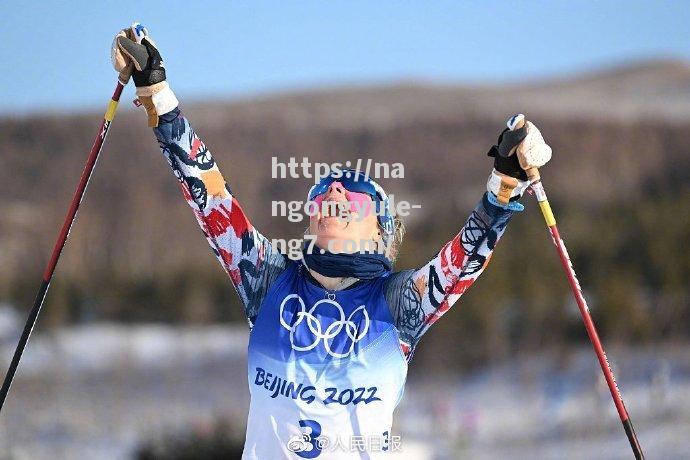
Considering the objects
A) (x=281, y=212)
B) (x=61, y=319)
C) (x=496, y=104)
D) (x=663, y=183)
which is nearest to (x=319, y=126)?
(x=496, y=104)

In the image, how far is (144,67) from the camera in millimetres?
2322

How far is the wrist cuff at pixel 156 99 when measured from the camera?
2324 mm

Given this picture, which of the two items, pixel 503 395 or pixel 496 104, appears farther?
pixel 496 104

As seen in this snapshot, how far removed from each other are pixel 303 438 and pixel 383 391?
20 cm

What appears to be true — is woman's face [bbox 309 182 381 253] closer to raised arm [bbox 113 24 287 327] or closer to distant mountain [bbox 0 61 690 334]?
raised arm [bbox 113 24 287 327]

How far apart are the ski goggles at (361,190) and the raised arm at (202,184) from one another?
176 millimetres

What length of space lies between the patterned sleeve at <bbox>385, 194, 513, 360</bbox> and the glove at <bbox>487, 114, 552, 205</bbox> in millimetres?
42

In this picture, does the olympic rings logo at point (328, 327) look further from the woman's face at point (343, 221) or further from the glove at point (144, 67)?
the glove at point (144, 67)

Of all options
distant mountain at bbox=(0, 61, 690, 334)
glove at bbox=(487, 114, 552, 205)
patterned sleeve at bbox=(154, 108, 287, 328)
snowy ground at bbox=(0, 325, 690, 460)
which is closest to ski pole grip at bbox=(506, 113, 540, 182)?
glove at bbox=(487, 114, 552, 205)

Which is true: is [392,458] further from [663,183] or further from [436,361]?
[663,183]

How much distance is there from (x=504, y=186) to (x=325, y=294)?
0.48 metres

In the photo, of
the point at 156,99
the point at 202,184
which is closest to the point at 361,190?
the point at 202,184

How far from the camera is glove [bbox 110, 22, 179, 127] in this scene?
231cm

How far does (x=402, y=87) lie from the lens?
72.9 feet
